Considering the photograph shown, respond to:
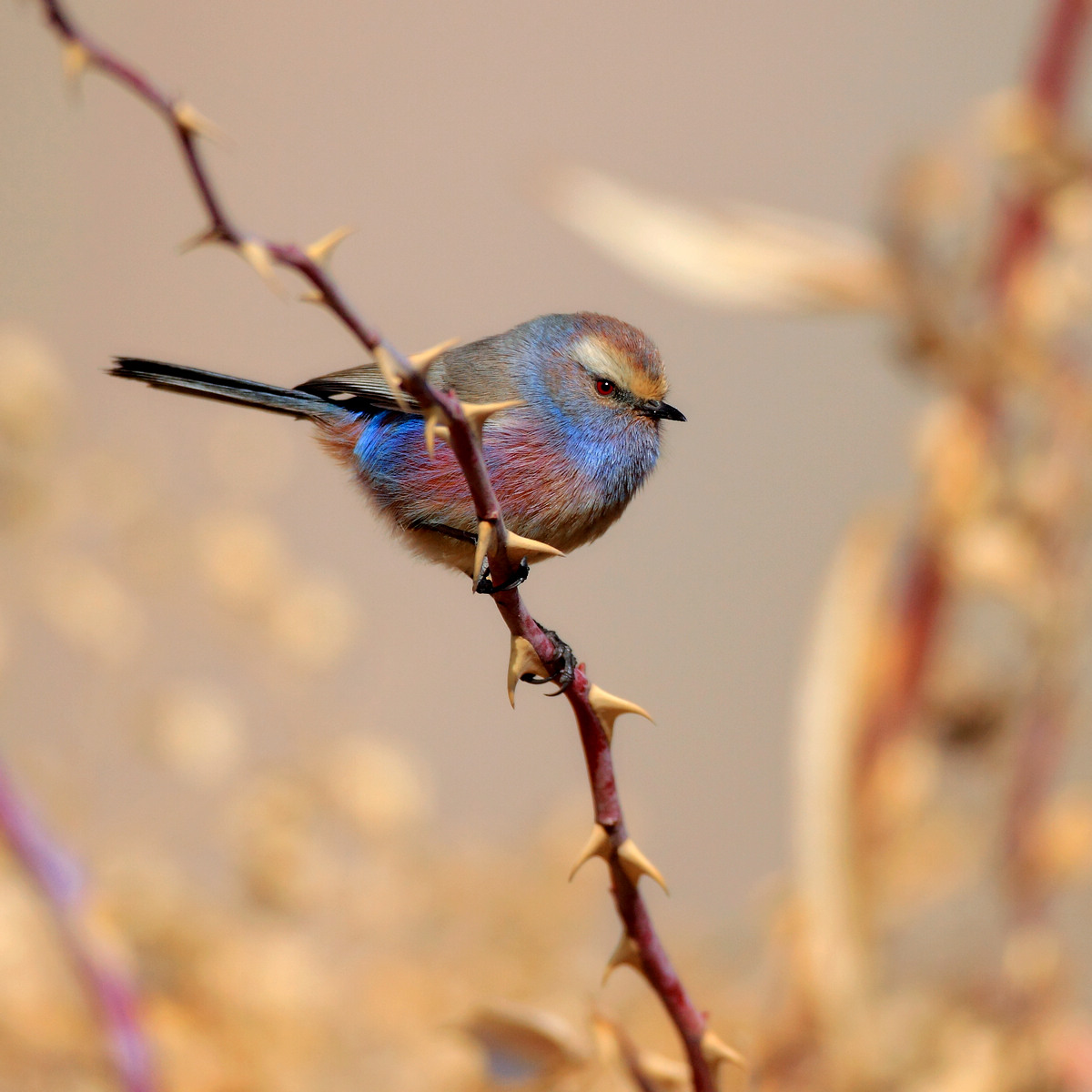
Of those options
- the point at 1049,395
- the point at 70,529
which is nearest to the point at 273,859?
the point at 70,529

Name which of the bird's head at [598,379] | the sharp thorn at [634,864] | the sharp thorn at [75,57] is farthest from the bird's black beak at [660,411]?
the sharp thorn at [75,57]

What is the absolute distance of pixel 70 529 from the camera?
1.33m

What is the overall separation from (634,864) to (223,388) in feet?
1.79

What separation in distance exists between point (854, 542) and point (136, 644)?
88cm

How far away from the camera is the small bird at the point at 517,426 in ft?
2.90

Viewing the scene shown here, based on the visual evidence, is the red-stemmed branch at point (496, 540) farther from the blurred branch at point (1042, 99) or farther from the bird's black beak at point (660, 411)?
the blurred branch at point (1042, 99)

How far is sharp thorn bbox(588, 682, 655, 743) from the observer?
1.76 ft

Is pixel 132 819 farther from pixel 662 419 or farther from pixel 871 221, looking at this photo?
pixel 871 221

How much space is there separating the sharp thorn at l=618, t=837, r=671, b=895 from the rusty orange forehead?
48 cm

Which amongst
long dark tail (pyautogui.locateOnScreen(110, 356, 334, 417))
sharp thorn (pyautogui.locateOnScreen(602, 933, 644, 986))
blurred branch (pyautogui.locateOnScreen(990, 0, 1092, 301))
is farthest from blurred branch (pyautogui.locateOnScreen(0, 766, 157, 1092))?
blurred branch (pyautogui.locateOnScreen(990, 0, 1092, 301))

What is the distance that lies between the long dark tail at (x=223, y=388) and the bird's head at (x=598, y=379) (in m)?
0.19

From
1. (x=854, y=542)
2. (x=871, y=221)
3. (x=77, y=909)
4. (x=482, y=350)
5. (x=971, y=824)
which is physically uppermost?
(x=871, y=221)

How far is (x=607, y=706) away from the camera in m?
0.54

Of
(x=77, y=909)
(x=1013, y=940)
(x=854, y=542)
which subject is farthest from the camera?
(x=854, y=542)
